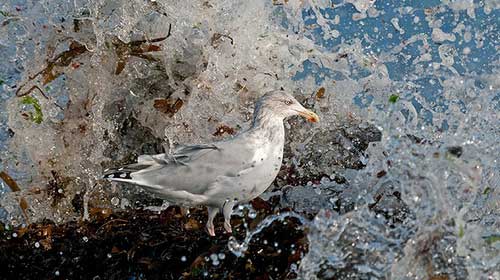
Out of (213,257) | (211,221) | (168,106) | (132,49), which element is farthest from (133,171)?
(132,49)

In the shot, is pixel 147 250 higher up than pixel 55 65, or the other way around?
pixel 55 65

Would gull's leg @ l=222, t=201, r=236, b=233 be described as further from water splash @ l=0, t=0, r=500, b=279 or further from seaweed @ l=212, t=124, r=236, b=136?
seaweed @ l=212, t=124, r=236, b=136

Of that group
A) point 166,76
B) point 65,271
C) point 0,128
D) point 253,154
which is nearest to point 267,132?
point 253,154

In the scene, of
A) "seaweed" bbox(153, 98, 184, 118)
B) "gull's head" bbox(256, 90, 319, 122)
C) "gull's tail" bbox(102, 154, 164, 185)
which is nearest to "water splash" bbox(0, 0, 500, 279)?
"seaweed" bbox(153, 98, 184, 118)

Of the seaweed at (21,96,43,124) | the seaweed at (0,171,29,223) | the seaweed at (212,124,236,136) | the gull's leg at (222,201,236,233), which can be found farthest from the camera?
the seaweed at (212,124,236,136)

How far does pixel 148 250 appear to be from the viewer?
3.95 metres

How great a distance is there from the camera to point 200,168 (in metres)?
4.00

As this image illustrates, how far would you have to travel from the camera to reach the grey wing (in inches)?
157

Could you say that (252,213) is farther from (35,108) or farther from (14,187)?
(35,108)

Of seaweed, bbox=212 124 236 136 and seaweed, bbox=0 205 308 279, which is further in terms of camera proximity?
seaweed, bbox=212 124 236 136

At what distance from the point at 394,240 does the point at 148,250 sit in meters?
1.14

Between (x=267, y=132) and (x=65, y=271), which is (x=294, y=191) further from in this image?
(x=65, y=271)

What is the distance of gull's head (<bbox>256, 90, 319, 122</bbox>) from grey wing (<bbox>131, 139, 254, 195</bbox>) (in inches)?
14.9

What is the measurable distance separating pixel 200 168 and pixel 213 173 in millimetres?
71
